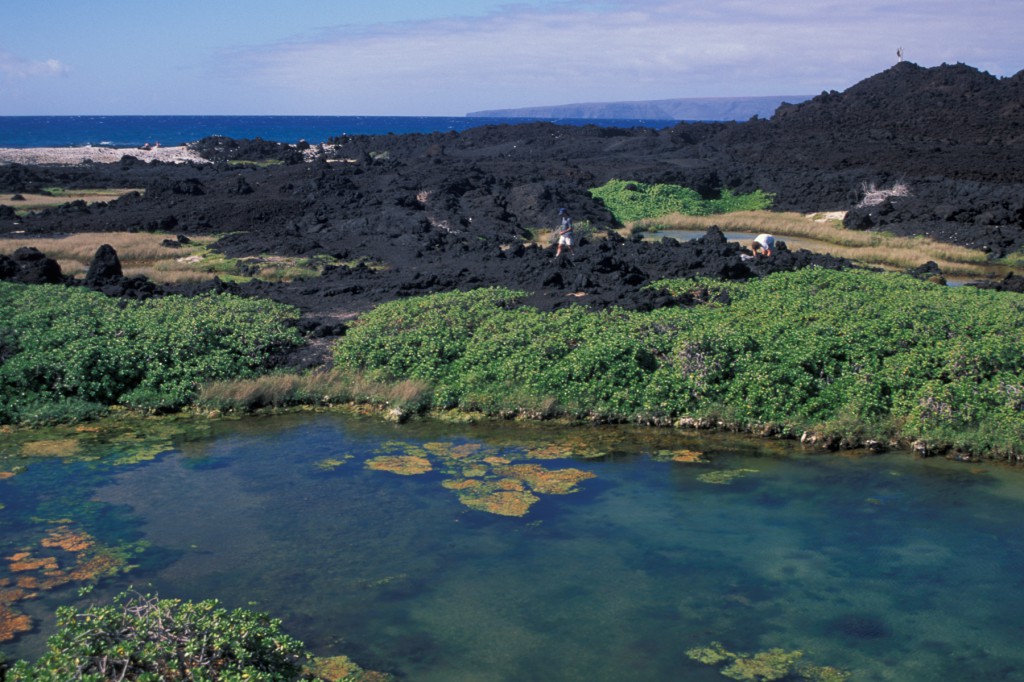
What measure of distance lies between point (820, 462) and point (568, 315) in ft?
18.1

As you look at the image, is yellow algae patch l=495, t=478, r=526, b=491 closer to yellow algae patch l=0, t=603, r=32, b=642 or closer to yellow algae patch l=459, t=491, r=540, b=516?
yellow algae patch l=459, t=491, r=540, b=516

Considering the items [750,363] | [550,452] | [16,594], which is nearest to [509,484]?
[550,452]

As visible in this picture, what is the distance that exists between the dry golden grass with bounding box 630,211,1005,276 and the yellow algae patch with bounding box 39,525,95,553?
22.8m

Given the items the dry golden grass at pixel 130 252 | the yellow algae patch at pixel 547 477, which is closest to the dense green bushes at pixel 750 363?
the yellow algae patch at pixel 547 477

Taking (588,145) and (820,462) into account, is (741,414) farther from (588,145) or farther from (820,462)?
(588,145)

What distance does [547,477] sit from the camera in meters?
13.3

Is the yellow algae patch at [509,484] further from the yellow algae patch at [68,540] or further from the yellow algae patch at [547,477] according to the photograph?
the yellow algae patch at [68,540]

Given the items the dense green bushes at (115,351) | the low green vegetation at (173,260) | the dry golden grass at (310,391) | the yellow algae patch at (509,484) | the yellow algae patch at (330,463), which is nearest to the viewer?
the yellow algae patch at (509,484)

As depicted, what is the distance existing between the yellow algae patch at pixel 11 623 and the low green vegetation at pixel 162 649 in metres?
2.22

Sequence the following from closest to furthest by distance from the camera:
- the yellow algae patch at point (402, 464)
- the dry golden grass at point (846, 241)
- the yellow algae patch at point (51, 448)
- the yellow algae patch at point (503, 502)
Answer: the yellow algae patch at point (503, 502) < the yellow algae patch at point (402, 464) < the yellow algae patch at point (51, 448) < the dry golden grass at point (846, 241)

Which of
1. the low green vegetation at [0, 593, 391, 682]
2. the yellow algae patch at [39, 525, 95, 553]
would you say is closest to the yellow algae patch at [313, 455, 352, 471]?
the yellow algae patch at [39, 525, 95, 553]

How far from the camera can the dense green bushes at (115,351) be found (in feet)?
51.4

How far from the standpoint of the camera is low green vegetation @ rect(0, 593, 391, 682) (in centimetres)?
670

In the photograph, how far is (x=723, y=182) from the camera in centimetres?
4759
